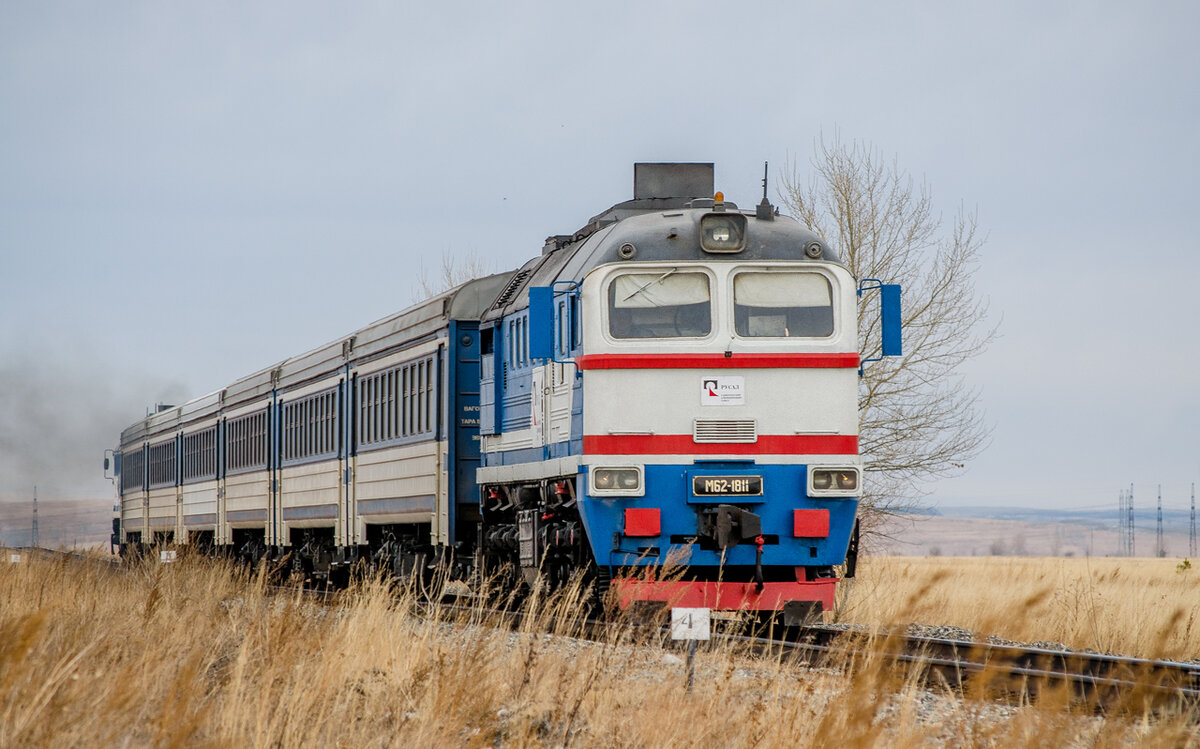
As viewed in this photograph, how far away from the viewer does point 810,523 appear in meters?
11.0

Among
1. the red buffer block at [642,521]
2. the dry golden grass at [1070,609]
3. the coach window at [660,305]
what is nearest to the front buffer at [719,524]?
the red buffer block at [642,521]

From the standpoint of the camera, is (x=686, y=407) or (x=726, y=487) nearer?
(x=726, y=487)

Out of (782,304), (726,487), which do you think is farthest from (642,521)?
(782,304)

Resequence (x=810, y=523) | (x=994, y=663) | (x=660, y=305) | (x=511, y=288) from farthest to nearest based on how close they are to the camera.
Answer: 1. (x=511, y=288)
2. (x=660, y=305)
3. (x=810, y=523)
4. (x=994, y=663)

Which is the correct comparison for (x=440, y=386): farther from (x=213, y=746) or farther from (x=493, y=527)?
(x=213, y=746)

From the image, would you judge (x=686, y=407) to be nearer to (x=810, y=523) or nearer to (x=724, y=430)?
(x=724, y=430)

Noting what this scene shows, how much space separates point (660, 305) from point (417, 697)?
17.1 ft

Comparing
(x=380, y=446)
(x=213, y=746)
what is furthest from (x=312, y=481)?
(x=213, y=746)

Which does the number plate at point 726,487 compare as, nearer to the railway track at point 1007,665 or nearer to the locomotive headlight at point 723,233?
the railway track at point 1007,665

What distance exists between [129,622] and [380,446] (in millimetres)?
8257

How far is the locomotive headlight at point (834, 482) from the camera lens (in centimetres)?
1100

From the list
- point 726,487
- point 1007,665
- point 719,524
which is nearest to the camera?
point 1007,665

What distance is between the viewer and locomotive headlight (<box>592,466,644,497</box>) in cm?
1082

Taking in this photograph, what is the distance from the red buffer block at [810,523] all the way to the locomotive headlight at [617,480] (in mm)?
1260
